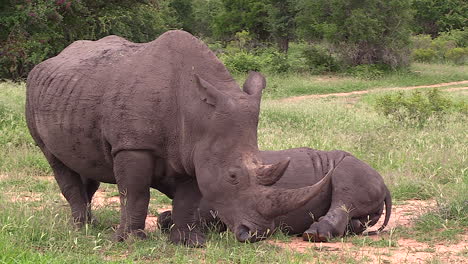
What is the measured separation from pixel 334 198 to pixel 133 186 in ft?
6.02

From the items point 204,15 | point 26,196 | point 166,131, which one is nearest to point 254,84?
point 166,131

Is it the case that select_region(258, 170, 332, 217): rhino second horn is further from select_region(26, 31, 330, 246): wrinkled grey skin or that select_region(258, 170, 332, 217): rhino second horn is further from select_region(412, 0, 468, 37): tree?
select_region(412, 0, 468, 37): tree

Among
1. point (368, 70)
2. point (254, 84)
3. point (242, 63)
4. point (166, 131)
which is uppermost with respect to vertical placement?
point (254, 84)

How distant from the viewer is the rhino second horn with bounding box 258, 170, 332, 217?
4488 mm

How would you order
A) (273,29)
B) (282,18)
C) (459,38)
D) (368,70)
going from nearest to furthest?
(368,70), (282,18), (273,29), (459,38)

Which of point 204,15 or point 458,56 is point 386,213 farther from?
point 204,15

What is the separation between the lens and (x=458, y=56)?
34.3 m

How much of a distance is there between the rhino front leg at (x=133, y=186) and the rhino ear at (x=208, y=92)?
0.64m

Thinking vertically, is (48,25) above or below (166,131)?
below

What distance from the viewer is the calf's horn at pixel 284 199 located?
449 cm

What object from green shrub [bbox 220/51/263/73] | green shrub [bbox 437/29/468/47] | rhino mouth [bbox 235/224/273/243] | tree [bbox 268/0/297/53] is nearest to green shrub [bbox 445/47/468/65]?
green shrub [bbox 437/29/468/47]

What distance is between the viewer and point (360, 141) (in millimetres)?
10078

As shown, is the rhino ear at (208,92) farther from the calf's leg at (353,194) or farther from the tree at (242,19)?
the tree at (242,19)

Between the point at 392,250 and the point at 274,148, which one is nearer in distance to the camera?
the point at 392,250
